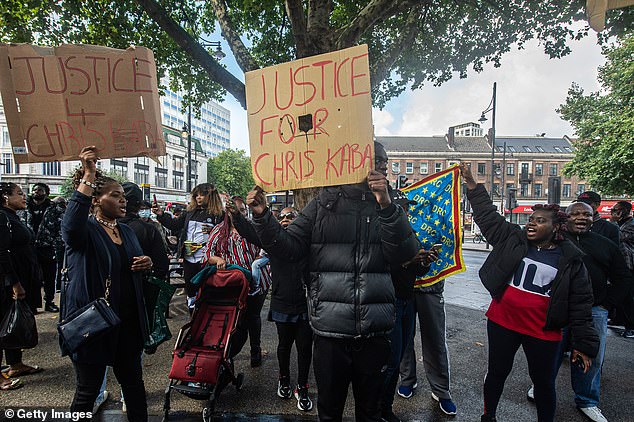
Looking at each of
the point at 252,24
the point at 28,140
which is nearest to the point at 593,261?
the point at 28,140

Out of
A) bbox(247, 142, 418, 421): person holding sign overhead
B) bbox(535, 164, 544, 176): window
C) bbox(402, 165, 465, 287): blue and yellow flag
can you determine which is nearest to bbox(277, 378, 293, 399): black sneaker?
bbox(247, 142, 418, 421): person holding sign overhead

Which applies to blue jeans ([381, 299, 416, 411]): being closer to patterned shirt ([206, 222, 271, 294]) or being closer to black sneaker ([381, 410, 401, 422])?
black sneaker ([381, 410, 401, 422])

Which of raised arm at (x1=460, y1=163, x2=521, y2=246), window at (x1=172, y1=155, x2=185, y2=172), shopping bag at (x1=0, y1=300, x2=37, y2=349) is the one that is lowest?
shopping bag at (x1=0, y1=300, x2=37, y2=349)

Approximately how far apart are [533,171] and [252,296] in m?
64.6

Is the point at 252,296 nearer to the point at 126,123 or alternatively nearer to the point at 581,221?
the point at 126,123

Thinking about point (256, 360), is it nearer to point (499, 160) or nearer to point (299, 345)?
point (299, 345)

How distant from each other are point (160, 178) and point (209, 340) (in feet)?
211

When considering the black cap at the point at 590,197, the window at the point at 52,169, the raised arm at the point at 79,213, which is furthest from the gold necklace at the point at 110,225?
the window at the point at 52,169

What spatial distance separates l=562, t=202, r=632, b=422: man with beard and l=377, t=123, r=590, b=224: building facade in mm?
52776

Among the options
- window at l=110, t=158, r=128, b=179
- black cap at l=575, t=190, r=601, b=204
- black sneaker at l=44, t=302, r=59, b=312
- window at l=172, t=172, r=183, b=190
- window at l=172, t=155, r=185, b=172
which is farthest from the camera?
window at l=172, t=172, r=183, b=190

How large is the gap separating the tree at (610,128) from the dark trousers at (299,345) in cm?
1856

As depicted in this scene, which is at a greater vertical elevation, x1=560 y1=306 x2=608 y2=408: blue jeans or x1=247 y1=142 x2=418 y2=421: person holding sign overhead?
x1=247 y1=142 x2=418 y2=421: person holding sign overhead

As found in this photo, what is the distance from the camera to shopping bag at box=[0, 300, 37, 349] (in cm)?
332

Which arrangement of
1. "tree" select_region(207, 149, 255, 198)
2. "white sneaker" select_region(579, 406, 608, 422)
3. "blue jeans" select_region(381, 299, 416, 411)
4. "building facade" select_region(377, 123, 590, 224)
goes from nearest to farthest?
"blue jeans" select_region(381, 299, 416, 411)
"white sneaker" select_region(579, 406, 608, 422)
"building facade" select_region(377, 123, 590, 224)
"tree" select_region(207, 149, 255, 198)
